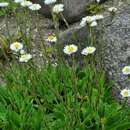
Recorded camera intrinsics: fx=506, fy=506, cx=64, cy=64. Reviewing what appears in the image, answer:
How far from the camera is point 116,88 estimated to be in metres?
4.66

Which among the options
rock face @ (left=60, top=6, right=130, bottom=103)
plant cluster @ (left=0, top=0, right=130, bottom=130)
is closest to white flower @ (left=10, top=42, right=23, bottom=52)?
plant cluster @ (left=0, top=0, right=130, bottom=130)

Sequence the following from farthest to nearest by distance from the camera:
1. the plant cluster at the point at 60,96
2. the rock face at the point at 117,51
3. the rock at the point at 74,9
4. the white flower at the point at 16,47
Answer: the rock at the point at 74,9, the rock face at the point at 117,51, the white flower at the point at 16,47, the plant cluster at the point at 60,96

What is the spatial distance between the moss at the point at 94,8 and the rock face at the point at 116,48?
1.25 meters

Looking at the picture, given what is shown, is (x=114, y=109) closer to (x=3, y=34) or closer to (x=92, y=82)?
(x=92, y=82)

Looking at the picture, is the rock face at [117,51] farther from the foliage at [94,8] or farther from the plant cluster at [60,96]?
the foliage at [94,8]

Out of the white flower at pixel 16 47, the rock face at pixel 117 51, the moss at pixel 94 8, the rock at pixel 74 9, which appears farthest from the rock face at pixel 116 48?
the rock at pixel 74 9

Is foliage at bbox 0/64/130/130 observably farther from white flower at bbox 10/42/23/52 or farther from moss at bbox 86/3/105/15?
moss at bbox 86/3/105/15

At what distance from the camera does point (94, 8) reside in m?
6.46

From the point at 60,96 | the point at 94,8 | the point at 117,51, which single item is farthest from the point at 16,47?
the point at 94,8

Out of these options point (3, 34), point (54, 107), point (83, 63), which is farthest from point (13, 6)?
point (54, 107)

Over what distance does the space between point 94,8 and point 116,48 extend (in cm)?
170

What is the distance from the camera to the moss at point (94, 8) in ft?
21.1

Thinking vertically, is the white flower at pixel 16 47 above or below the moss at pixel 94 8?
above

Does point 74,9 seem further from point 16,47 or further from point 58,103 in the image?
point 16,47
